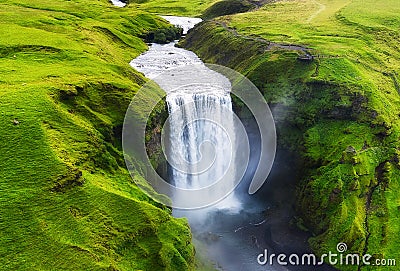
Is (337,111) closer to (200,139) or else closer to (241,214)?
(200,139)

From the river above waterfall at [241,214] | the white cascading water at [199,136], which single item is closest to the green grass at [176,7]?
the river above waterfall at [241,214]

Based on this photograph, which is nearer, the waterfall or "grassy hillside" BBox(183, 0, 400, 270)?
"grassy hillside" BBox(183, 0, 400, 270)

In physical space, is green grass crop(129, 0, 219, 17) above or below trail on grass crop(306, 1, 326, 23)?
below

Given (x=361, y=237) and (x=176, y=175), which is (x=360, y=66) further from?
(x=176, y=175)

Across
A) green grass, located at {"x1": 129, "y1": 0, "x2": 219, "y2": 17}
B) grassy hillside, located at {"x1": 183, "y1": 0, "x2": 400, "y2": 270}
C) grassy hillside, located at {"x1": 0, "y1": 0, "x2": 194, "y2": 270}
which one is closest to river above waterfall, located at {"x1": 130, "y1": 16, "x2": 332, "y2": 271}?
grassy hillside, located at {"x1": 183, "y1": 0, "x2": 400, "y2": 270}

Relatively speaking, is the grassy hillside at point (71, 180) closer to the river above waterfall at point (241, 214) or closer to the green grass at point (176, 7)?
the river above waterfall at point (241, 214)

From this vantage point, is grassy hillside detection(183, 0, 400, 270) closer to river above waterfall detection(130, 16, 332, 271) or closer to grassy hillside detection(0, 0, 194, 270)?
river above waterfall detection(130, 16, 332, 271)

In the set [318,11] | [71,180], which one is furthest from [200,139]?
[318,11]
